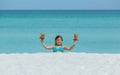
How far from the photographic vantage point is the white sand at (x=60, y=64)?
5.02 meters

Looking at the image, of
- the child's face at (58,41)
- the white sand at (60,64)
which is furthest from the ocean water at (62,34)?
the white sand at (60,64)

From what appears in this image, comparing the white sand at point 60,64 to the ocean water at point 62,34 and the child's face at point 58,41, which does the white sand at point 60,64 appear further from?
the ocean water at point 62,34

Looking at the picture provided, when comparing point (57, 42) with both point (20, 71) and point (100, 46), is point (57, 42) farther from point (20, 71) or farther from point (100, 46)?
point (100, 46)

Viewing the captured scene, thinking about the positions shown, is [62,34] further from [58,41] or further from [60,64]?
[60,64]

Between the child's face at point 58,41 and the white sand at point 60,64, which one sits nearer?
the white sand at point 60,64

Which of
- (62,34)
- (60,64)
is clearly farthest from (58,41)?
(62,34)

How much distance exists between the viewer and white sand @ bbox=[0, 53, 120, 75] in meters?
5.02

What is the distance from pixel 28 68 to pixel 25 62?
0.23m

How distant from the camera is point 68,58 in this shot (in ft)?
18.2

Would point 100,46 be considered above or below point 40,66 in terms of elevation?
below

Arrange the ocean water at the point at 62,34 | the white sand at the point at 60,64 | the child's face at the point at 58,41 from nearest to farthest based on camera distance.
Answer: the white sand at the point at 60,64 → the child's face at the point at 58,41 → the ocean water at the point at 62,34

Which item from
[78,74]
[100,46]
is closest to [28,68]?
[78,74]

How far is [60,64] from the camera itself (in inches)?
209

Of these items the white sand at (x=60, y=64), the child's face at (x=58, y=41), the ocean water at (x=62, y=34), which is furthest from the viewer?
the ocean water at (x=62, y=34)
